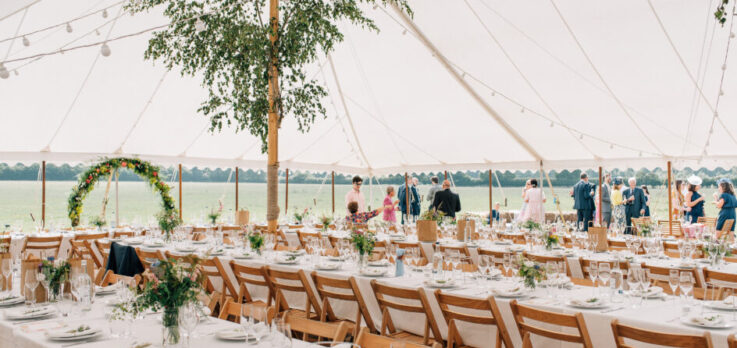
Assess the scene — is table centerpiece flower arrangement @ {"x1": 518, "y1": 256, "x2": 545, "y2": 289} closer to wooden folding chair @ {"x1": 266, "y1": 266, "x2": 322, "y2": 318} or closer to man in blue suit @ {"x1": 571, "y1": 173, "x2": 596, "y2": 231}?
wooden folding chair @ {"x1": 266, "y1": 266, "x2": 322, "y2": 318}

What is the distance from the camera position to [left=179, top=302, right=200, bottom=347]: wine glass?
2744mm

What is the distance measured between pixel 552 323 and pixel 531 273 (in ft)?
2.87

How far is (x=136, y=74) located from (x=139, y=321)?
8439mm

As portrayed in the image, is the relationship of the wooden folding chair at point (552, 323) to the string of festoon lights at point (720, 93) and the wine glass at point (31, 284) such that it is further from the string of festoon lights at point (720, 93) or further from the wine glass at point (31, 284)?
the string of festoon lights at point (720, 93)

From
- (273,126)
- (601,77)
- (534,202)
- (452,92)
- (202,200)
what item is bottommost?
(202,200)

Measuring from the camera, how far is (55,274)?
147 inches

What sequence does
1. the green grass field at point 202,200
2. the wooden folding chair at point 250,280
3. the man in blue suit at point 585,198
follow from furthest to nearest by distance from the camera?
the green grass field at point 202,200
the man in blue suit at point 585,198
the wooden folding chair at point 250,280

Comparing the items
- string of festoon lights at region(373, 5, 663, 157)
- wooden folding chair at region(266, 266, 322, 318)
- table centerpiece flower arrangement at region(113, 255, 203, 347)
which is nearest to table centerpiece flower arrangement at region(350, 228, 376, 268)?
wooden folding chair at region(266, 266, 322, 318)

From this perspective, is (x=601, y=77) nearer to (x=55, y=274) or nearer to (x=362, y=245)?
(x=362, y=245)

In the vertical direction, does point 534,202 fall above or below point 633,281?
above

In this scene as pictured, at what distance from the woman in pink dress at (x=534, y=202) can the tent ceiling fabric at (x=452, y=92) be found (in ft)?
1.98

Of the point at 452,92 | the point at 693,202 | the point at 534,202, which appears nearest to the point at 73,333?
the point at 452,92

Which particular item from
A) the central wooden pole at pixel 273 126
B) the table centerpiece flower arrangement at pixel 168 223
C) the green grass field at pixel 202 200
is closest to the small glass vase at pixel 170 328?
the central wooden pole at pixel 273 126

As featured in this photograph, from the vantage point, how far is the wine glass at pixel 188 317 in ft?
9.00
